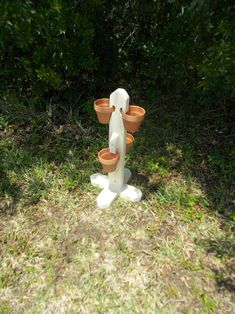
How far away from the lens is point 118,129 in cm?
250

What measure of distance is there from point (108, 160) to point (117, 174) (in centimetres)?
31

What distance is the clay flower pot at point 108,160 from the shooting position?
100.0 inches

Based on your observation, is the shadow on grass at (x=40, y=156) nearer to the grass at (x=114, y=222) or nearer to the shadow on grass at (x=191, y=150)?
the grass at (x=114, y=222)

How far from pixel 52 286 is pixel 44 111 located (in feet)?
7.25

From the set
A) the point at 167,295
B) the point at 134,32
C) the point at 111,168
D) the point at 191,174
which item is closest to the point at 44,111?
the point at 134,32

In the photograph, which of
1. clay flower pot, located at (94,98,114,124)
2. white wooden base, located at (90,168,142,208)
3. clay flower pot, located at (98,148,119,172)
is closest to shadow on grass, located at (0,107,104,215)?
white wooden base, located at (90,168,142,208)

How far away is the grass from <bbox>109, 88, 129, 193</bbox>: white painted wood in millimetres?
203

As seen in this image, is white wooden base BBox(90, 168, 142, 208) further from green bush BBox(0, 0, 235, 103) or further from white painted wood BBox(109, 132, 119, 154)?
green bush BBox(0, 0, 235, 103)

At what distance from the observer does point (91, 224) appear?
2.72 meters

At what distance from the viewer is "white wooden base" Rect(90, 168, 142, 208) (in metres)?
2.83

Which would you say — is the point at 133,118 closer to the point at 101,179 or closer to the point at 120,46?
the point at 101,179

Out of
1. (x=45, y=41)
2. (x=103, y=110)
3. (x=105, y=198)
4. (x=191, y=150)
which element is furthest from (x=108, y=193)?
(x=45, y=41)

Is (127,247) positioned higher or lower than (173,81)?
lower

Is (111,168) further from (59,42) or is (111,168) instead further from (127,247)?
(59,42)
